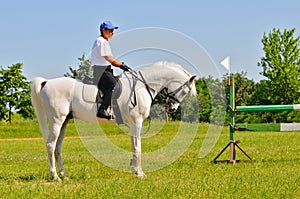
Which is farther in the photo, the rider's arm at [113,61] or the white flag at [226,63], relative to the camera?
the white flag at [226,63]

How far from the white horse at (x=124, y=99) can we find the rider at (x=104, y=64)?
0.75 ft

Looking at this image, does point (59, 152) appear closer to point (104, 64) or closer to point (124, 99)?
point (124, 99)

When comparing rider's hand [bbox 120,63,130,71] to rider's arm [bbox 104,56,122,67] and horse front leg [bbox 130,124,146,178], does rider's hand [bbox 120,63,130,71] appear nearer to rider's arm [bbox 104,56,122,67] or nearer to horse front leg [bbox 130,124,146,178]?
rider's arm [bbox 104,56,122,67]

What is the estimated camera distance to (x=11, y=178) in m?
9.70

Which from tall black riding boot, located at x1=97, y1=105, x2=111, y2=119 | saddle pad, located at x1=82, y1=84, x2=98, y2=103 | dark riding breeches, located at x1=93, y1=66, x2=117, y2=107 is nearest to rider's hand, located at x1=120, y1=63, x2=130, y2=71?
dark riding breeches, located at x1=93, y1=66, x2=117, y2=107

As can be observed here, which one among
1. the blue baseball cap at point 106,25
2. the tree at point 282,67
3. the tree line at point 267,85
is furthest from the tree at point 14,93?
the blue baseball cap at point 106,25

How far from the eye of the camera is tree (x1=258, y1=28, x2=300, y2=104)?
49688 millimetres

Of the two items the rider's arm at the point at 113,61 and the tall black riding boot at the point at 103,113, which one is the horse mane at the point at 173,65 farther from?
the tall black riding boot at the point at 103,113

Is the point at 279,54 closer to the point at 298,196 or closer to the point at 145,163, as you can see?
the point at 145,163

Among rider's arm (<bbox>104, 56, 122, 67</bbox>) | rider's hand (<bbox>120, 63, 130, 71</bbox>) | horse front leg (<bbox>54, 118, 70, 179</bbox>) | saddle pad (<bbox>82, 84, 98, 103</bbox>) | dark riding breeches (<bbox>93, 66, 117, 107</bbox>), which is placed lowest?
horse front leg (<bbox>54, 118, 70, 179</bbox>)

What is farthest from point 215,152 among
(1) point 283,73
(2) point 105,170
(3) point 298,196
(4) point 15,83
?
(1) point 283,73

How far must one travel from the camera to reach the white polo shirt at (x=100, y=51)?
9.23m

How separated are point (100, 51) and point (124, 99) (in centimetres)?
104

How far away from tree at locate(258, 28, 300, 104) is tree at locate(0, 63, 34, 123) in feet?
78.3
